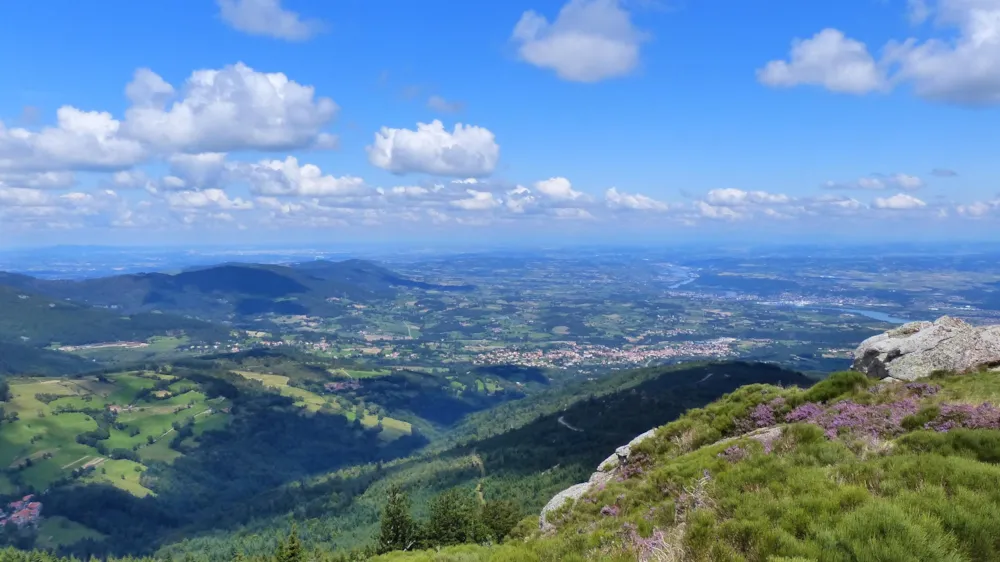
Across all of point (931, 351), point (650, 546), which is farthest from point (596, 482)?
point (931, 351)

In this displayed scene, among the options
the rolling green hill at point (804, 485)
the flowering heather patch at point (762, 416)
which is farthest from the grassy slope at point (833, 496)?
the flowering heather patch at point (762, 416)

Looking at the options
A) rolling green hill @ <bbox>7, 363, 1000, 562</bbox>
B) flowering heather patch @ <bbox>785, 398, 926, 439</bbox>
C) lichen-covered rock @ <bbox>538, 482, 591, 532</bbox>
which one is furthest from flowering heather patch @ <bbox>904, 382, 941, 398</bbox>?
lichen-covered rock @ <bbox>538, 482, 591, 532</bbox>

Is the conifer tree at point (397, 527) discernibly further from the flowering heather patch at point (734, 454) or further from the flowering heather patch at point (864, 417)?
the flowering heather patch at point (864, 417)

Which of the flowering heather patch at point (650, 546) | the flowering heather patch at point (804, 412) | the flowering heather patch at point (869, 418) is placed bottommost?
the flowering heather patch at point (804, 412)

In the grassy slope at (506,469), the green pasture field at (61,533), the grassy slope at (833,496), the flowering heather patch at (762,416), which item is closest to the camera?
the grassy slope at (833,496)

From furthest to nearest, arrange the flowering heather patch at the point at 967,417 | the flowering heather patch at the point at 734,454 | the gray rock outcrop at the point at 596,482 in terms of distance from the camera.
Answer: the gray rock outcrop at the point at 596,482 → the flowering heather patch at the point at 734,454 → the flowering heather patch at the point at 967,417

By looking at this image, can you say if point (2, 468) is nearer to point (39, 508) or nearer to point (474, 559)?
point (39, 508)

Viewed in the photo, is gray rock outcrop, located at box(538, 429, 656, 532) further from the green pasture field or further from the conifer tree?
the green pasture field
